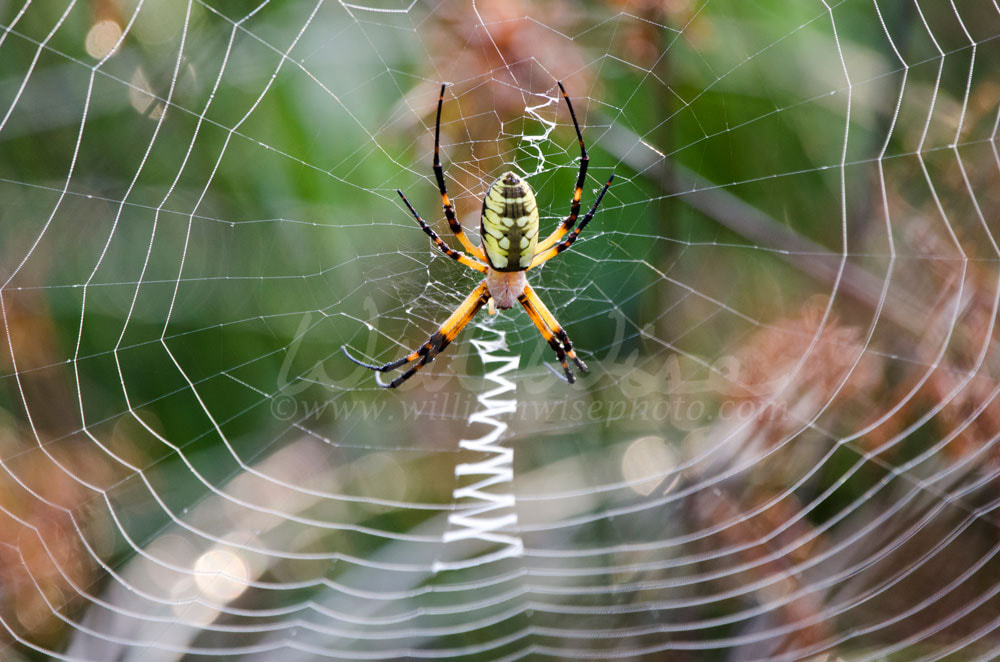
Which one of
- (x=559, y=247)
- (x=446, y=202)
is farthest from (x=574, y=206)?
(x=446, y=202)

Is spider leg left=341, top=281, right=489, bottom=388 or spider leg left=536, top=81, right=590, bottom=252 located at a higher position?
spider leg left=536, top=81, right=590, bottom=252

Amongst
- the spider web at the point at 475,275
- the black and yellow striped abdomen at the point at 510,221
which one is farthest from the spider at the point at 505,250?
the spider web at the point at 475,275

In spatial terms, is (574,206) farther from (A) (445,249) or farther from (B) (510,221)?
(A) (445,249)

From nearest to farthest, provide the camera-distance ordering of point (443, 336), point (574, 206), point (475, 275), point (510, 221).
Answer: point (510, 221) < point (574, 206) < point (443, 336) < point (475, 275)

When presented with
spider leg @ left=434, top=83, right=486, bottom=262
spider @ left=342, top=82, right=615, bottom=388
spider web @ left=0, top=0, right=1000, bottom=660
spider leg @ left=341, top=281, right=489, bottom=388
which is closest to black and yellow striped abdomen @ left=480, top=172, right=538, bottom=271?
spider @ left=342, top=82, right=615, bottom=388

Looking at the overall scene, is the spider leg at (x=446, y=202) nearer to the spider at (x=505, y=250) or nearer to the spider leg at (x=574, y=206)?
the spider at (x=505, y=250)

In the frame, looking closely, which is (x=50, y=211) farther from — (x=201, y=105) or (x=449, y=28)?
(x=449, y=28)

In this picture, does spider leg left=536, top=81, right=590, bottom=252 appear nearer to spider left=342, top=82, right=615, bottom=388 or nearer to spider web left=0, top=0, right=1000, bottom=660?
spider left=342, top=82, right=615, bottom=388
